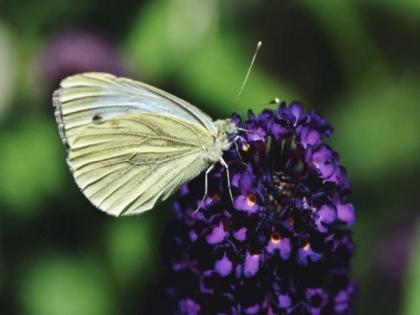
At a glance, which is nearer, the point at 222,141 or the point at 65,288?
the point at 222,141

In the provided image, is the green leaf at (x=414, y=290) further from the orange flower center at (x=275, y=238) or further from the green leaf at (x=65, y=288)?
the green leaf at (x=65, y=288)

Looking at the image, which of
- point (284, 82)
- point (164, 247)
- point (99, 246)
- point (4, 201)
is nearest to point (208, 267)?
point (164, 247)

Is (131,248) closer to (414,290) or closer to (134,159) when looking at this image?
(134,159)

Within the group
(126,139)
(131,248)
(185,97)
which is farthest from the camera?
(185,97)

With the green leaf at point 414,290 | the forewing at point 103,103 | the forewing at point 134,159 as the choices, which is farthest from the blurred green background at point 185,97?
the green leaf at point 414,290

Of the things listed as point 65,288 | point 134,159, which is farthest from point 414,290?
point 65,288
